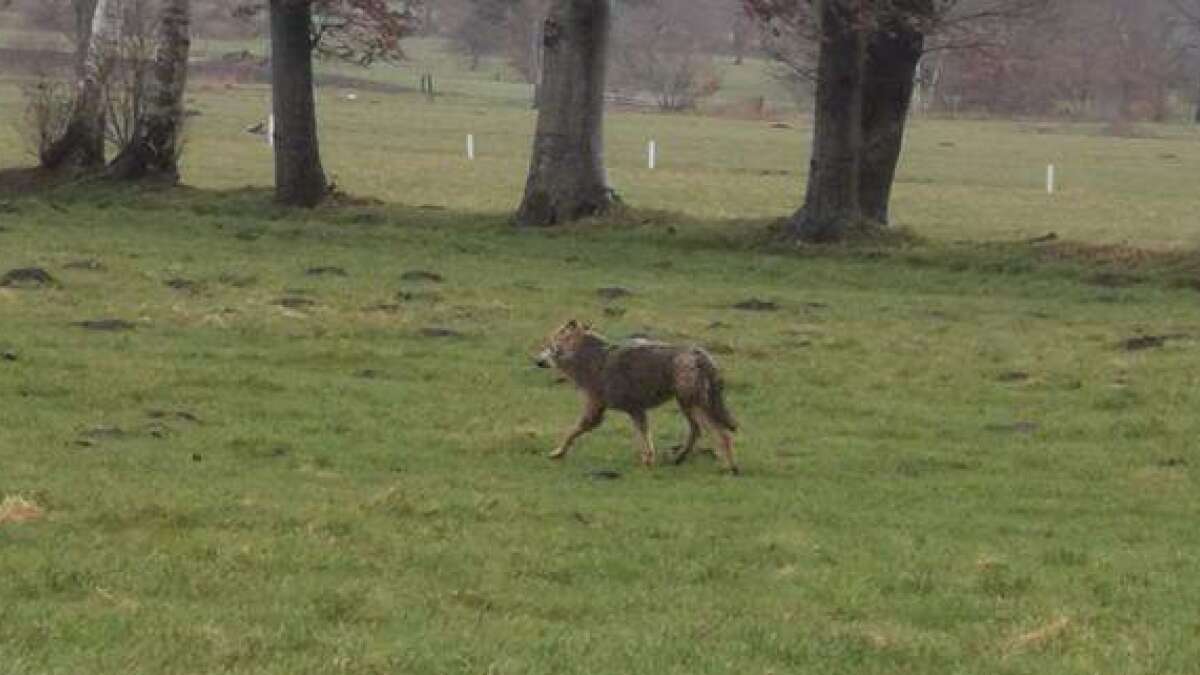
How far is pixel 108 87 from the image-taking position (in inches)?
1441

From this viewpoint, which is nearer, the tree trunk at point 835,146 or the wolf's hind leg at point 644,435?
the wolf's hind leg at point 644,435

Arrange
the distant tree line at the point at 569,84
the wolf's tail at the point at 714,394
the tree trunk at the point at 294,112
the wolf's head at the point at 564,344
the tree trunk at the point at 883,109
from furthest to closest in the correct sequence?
the tree trunk at the point at 294,112, the tree trunk at the point at 883,109, the distant tree line at the point at 569,84, the wolf's head at the point at 564,344, the wolf's tail at the point at 714,394

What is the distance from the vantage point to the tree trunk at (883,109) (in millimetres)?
31062

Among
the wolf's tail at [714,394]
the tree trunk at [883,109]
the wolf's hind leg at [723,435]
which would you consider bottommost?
the wolf's hind leg at [723,435]

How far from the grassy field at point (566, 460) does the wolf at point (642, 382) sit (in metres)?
0.33

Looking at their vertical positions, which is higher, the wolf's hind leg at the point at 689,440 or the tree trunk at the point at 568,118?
the tree trunk at the point at 568,118

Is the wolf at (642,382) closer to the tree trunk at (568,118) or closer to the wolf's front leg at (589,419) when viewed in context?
the wolf's front leg at (589,419)

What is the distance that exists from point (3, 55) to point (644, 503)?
106 meters

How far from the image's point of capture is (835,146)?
29.9m

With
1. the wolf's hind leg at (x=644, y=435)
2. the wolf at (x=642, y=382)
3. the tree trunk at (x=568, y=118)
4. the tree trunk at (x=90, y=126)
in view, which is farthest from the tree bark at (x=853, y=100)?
the wolf's hind leg at (x=644, y=435)

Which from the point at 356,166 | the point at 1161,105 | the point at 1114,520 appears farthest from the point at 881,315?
the point at 1161,105

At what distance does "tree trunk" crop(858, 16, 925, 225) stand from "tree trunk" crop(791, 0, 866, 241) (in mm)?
961

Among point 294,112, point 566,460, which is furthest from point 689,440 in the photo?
point 294,112

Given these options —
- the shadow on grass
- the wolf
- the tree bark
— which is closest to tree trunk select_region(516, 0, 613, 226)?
the shadow on grass
